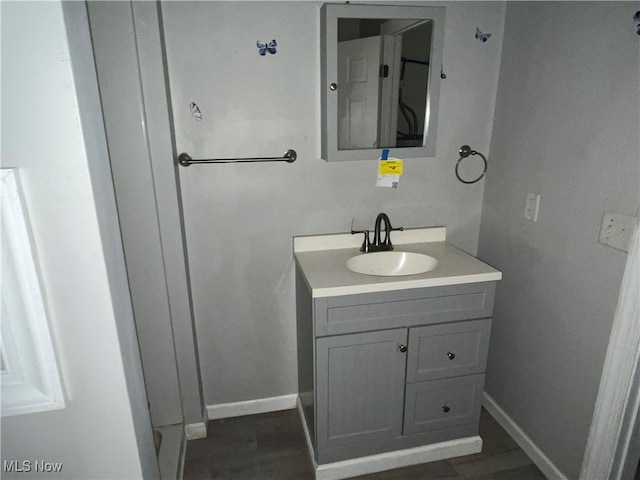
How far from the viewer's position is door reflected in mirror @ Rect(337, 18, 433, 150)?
1.61 m

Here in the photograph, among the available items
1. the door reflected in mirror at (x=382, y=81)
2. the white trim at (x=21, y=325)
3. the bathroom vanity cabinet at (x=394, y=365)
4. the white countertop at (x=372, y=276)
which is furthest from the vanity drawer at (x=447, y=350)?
the white trim at (x=21, y=325)

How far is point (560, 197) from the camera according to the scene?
4.92 ft

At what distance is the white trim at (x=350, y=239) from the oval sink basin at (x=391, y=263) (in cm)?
11

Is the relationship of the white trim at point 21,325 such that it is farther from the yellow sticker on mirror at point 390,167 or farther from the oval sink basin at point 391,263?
the yellow sticker on mirror at point 390,167

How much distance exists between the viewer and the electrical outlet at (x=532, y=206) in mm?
1624

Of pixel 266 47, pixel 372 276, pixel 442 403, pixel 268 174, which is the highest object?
pixel 266 47

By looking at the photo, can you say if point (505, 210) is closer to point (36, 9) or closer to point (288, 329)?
point (288, 329)

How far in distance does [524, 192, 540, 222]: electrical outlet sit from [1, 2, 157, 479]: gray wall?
1565mm

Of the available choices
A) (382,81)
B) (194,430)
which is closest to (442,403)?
(194,430)

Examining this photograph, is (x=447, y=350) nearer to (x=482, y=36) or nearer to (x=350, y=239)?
(x=350, y=239)

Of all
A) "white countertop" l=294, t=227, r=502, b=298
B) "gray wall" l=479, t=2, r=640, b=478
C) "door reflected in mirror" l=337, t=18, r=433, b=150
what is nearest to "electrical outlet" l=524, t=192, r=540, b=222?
"gray wall" l=479, t=2, r=640, b=478

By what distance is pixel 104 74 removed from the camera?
1.40 meters

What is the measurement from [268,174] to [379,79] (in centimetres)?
64

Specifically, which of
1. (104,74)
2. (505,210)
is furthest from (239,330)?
(505,210)
